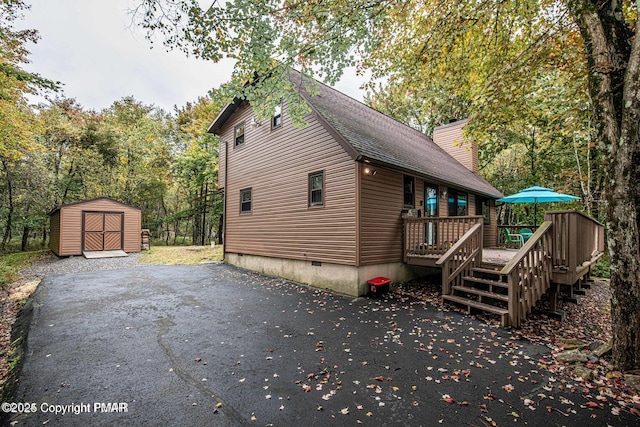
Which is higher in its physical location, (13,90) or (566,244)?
(13,90)

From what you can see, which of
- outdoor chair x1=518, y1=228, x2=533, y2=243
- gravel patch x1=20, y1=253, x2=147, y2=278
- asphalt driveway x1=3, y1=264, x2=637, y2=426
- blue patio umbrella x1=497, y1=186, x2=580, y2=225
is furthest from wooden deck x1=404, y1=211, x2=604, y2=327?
gravel patch x1=20, y1=253, x2=147, y2=278

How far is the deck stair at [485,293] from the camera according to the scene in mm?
5191

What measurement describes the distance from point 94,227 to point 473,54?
744 inches

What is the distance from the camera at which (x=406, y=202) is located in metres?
8.70

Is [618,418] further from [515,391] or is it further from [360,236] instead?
[360,236]

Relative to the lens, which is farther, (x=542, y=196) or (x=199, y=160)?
(x=199, y=160)

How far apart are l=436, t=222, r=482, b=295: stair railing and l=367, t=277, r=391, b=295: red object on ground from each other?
55.9 inches

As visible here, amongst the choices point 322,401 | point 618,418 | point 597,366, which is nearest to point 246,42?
point 322,401

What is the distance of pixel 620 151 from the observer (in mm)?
3314

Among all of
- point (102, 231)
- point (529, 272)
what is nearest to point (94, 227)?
point (102, 231)

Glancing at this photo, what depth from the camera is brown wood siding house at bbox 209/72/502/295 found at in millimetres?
7285

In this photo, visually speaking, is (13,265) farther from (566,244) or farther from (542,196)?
(542,196)

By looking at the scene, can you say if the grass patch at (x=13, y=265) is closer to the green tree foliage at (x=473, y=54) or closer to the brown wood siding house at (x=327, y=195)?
the brown wood siding house at (x=327, y=195)

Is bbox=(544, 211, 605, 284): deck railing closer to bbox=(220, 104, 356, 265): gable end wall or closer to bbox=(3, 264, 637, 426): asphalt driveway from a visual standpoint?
bbox=(3, 264, 637, 426): asphalt driveway
